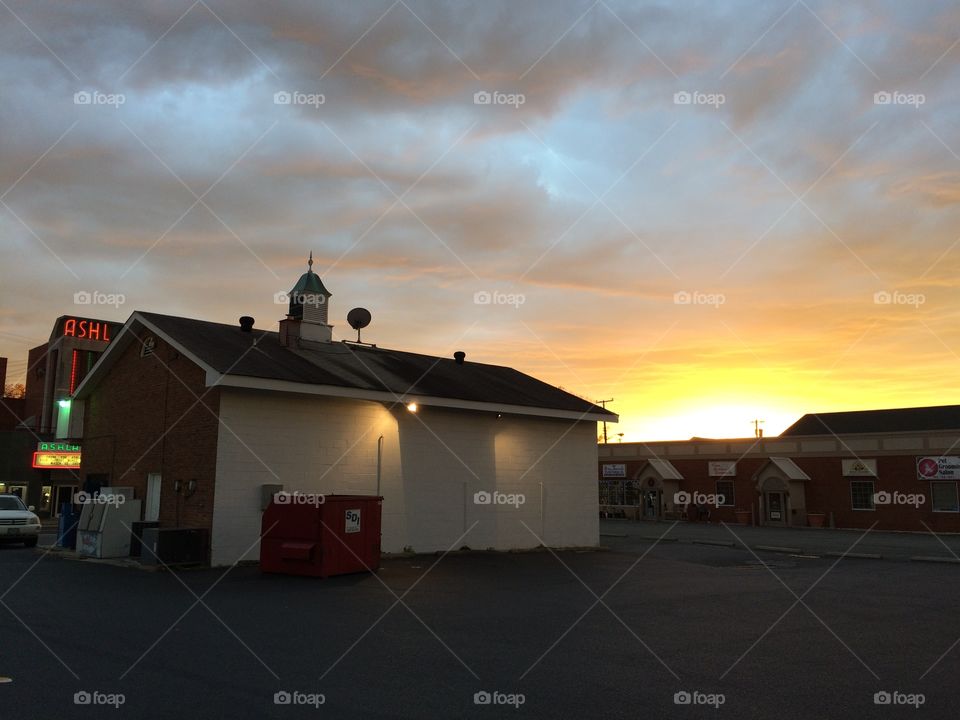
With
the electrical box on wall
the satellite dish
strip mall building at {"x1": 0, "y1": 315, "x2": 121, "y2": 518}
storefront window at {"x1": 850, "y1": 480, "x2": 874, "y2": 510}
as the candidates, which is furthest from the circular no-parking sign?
strip mall building at {"x1": 0, "y1": 315, "x2": 121, "y2": 518}

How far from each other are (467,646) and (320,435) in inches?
466

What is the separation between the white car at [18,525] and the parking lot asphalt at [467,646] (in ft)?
27.6

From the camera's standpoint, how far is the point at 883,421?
182 feet

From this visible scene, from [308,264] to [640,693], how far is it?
20.3 meters

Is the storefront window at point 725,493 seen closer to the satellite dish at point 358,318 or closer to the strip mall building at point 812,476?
the strip mall building at point 812,476

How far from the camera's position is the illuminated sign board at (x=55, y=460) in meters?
47.7

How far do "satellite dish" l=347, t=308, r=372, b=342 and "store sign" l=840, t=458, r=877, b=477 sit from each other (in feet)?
104

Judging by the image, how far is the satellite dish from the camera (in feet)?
88.1

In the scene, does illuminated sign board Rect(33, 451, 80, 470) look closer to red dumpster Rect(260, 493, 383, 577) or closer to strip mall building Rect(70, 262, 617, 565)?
strip mall building Rect(70, 262, 617, 565)

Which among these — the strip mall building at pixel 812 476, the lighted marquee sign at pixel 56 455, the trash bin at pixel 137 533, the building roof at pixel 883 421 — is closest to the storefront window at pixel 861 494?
the strip mall building at pixel 812 476

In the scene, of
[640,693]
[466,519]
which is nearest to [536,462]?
[466,519]

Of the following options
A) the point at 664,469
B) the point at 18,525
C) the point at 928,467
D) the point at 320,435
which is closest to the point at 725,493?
the point at 664,469

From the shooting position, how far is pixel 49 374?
52812mm

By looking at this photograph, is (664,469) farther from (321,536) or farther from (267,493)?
(321,536)
